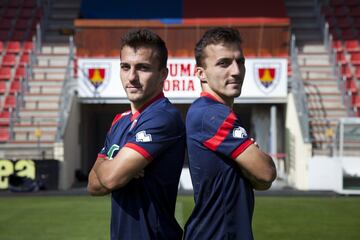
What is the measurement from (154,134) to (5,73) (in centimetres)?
2103

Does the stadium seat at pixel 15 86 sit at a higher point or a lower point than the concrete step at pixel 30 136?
higher

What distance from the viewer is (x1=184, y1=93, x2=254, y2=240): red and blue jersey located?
3127mm

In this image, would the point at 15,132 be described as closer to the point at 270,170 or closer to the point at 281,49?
the point at 281,49

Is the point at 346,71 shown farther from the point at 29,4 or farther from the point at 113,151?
the point at 113,151

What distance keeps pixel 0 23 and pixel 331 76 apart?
1315 cm

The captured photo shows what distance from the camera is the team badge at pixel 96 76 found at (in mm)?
20594

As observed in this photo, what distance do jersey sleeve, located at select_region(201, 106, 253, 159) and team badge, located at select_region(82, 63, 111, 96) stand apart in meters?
17.6

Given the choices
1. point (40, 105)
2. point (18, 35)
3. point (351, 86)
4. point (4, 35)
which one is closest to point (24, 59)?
point (18, 35)

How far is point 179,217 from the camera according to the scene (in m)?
10.8

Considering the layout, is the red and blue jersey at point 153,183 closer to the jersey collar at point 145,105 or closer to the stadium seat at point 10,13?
the jersey collar at point 145,105

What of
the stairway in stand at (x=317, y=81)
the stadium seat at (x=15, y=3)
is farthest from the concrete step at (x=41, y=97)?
the stairway in stand at (x=317, y=81)

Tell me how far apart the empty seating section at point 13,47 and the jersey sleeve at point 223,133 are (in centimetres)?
1820

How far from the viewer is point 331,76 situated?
74.3 ft

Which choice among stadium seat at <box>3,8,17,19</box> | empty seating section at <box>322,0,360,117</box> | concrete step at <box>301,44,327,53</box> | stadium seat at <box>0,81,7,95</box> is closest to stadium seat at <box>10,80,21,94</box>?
stadium seat at <box>0,81,7,95</box>
